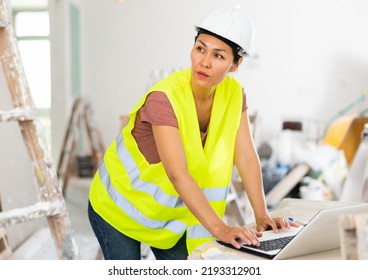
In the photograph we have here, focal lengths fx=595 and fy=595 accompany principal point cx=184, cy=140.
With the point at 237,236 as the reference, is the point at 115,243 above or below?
below

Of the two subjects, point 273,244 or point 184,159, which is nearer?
point 273,244

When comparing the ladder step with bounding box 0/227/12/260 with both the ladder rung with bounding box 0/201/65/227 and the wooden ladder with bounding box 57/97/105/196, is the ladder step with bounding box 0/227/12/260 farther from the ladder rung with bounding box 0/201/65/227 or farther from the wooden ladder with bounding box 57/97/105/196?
the wooden ladder with bounding box 57/97/105/196

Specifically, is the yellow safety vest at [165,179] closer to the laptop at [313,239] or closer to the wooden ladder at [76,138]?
the laptop at [313,239]

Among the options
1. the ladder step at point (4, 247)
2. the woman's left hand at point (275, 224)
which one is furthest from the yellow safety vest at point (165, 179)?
the ladder step at point (4, 247)

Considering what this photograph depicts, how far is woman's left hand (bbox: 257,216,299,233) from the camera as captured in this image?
1365 millimetres

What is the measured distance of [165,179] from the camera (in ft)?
5.29

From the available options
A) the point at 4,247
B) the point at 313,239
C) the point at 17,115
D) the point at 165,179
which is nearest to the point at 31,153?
the point at 17,115

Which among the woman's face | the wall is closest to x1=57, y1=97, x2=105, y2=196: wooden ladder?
the wall

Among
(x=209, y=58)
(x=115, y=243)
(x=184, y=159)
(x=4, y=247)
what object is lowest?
(x=4, y=247)

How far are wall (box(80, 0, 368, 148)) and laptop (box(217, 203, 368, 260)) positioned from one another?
3035mm

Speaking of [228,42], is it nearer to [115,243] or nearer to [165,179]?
[165,179]

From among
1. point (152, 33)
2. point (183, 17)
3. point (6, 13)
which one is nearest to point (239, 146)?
point (6, 13)

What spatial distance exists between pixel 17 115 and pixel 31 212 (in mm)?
303

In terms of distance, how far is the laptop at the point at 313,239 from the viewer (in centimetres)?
109
